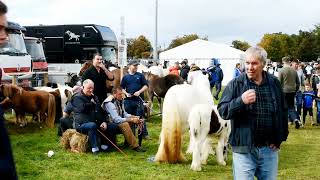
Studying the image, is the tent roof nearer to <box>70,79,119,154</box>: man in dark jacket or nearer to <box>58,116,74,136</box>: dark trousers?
<box>58,116,74,136</box>: dark trousers

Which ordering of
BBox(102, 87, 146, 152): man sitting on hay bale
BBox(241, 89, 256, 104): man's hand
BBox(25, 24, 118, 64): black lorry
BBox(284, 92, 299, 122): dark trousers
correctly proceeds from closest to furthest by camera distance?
BBox(241, 89, 256, 104): man's hand → BBox(102, 87, 146, 152): man sitting on hay bale → BBox(284, 92, 299, 122): dark trousers → BBox(25, 24, 118, 64): black lorry

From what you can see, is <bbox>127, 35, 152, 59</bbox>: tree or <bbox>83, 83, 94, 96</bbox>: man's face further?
<bbox>127, 35, 152, 59</bbox>: tree

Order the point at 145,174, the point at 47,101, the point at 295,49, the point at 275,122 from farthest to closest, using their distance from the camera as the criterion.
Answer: the point at 295,49, the point at 47,101, the point at 145,174, the point at 275,122

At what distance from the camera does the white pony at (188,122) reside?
7668 millimetres

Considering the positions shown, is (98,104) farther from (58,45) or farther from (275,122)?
(58,45)

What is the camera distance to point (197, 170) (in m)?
7.79

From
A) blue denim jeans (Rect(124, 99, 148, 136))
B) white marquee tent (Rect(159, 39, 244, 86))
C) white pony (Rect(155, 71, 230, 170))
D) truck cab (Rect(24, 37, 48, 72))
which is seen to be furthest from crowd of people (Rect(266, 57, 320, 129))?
white marquee tent (Rect(159, 39, 244, 86))

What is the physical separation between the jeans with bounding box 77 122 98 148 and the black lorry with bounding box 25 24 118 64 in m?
16.3

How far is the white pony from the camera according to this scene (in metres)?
7.67

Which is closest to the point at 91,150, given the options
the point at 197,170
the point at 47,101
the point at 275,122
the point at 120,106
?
the point at 120,106

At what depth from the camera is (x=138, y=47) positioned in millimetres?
76312

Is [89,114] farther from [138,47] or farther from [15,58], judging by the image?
[138,47]

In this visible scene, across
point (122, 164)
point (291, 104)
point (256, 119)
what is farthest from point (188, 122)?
point (291, 104)

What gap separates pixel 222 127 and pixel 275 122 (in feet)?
13.4
